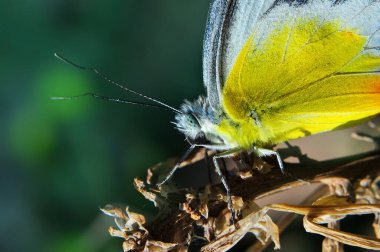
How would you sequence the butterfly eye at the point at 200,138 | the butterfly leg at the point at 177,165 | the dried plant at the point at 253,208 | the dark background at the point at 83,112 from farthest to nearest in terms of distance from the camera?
the dark background at the point at 83,112 → the butterfly eye at the point at 200,138 → the butterfly leg at the point at 177,165 → the dried plant at the point at 253,208

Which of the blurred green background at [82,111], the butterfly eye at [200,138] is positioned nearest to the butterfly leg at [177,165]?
the butterfly eye at [200,138]

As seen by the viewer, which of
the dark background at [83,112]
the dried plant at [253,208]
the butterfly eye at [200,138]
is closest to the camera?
the dried plant at [253,208]

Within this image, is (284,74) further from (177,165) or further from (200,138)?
(177,165)

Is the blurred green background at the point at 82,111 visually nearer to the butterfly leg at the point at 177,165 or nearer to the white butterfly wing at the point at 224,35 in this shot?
the butterfly leg at the point at 177,165

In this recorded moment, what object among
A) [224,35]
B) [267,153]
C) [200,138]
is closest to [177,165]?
[200,138]

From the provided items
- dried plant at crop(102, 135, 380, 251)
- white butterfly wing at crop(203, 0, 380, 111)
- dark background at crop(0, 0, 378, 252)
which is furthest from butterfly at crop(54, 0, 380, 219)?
dark background at crop(0, 0, 378, 252)

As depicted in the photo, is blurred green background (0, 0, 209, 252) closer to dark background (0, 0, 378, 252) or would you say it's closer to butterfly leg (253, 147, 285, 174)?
dark background (0, 0, 378, 252)

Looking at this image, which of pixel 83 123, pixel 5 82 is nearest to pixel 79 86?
pixel 83 123
